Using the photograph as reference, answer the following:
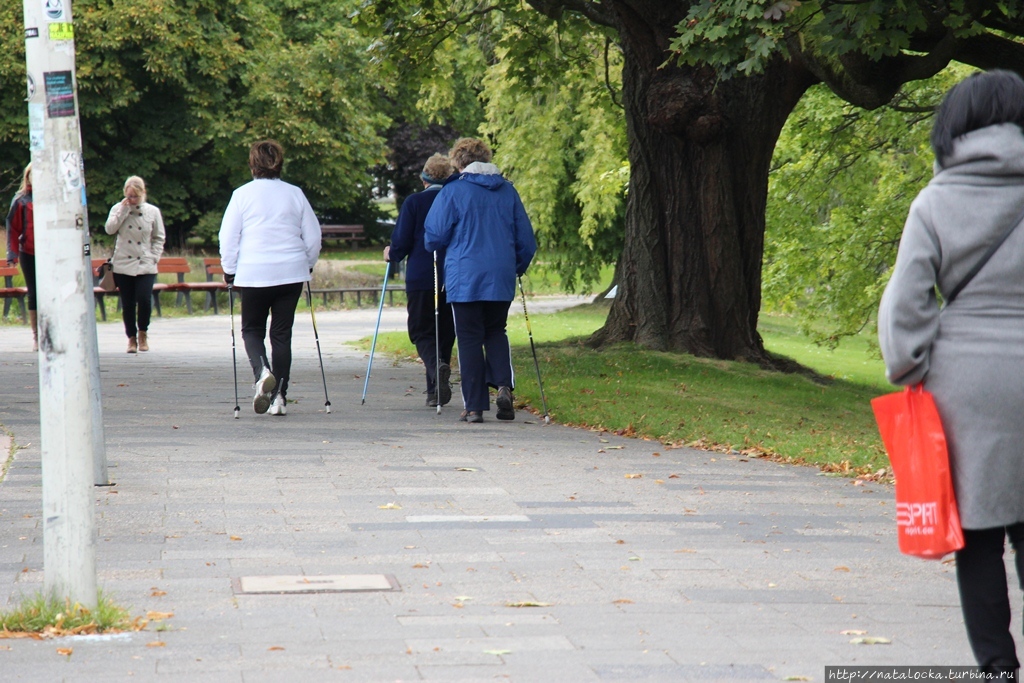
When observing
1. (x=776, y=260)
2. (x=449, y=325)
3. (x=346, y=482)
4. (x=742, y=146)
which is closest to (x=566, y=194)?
(x=776, y=260)

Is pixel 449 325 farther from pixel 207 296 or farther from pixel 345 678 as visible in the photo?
pixel 207 296

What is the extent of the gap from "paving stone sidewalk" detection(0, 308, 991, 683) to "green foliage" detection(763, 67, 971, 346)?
49.9 ft

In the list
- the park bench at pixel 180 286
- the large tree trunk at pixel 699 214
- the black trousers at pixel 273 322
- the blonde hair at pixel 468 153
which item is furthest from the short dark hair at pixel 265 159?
the park bench at pixel 180 286

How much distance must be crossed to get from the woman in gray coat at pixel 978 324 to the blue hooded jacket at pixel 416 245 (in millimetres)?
7505

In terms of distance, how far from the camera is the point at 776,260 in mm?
25750

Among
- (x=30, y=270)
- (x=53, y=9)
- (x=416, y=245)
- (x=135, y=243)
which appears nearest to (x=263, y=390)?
(x=416, y=245)

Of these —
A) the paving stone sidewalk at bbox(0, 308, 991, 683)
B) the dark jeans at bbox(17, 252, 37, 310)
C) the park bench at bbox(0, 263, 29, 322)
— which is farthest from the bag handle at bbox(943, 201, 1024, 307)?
the park bench at bbox(0, 263, 29, 322)

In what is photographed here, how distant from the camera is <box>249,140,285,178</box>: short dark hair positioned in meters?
10.4

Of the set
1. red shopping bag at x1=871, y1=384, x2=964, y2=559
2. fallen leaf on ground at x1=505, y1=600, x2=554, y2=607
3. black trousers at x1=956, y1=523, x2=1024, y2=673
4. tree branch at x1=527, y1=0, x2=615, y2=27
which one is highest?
tree branch at x1=527, y1=0, x2=615, y2=27

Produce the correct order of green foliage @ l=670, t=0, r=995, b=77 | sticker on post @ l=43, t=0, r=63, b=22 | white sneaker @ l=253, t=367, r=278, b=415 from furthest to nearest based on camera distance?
green foliage @ l=670, t=0, r=995, b=77
white sneaker @ l=253, t=367, r=278, b=415
sticker on post @ l=43, t=0, r=63, b=22

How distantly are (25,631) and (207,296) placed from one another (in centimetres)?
2388

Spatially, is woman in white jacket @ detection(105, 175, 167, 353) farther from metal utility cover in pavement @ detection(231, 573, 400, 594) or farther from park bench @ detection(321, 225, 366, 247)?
park bench @ detection(321, 225, 366, 247)

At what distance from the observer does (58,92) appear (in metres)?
4.70

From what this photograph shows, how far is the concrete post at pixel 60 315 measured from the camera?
4668 mm
